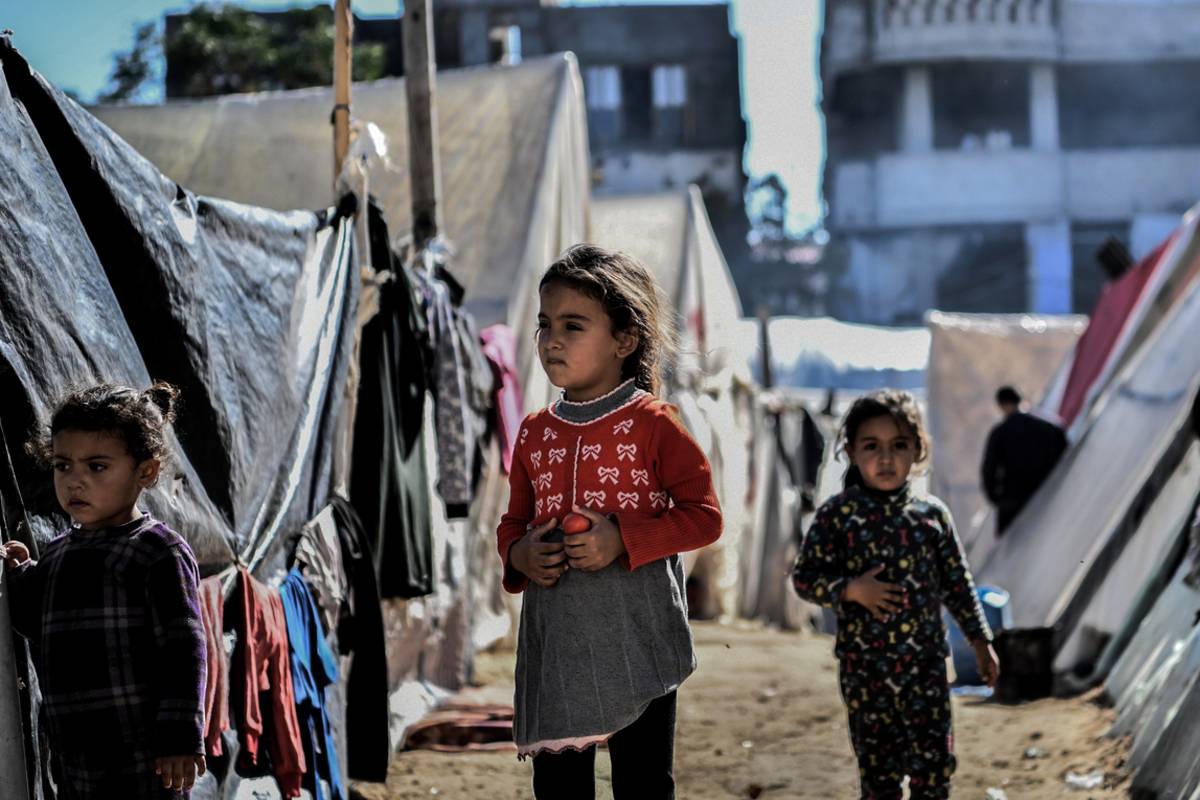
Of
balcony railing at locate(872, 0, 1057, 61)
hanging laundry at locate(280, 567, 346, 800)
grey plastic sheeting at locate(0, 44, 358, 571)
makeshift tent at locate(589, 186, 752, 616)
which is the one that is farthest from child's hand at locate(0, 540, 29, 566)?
balcony railing at locate(872, 0, 1057, 61)

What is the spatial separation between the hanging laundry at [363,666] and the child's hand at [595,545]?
79.0 inches

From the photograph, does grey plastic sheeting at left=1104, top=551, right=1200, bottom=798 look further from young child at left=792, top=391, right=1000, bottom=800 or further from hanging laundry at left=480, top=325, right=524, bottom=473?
hanging laundry at left=480, top=325, right=524, bottom=473

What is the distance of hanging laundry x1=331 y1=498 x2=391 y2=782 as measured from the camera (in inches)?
188

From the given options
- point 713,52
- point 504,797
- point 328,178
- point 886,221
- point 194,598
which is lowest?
point 504,797

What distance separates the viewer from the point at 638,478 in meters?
2.99

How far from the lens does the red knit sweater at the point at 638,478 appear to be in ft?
9.68

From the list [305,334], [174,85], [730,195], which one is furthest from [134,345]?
[730,195]

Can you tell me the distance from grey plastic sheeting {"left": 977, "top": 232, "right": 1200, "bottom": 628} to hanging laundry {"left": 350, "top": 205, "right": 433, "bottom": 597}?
3.51 meters

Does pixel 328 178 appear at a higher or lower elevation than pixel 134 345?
higher

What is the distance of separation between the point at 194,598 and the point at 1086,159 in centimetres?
3212

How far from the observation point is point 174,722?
2752 millimetres

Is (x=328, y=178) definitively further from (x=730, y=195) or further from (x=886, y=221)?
(x=886, y=221)

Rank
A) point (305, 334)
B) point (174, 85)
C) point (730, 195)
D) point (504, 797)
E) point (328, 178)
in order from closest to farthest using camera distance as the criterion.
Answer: point (305, 334)
point (504, 797)
point (328, 178)
point (174, 85)
point (730, 195)

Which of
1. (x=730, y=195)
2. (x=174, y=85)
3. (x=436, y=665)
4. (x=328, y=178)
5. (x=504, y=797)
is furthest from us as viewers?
(x=730, y=195)
